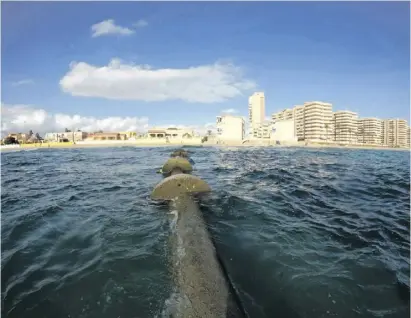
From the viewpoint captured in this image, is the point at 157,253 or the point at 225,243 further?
the point at 225,243

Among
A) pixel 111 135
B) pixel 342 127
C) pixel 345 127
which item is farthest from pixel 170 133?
pixel 345 127

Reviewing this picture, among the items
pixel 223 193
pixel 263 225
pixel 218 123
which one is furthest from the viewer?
pixel 218 123

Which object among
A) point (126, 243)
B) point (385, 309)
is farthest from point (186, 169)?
point (385, 309)

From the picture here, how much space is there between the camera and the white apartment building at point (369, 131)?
17588 cm

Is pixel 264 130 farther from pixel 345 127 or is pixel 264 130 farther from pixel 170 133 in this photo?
pixel 170 133

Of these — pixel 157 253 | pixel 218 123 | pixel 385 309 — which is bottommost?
pixel 385 309

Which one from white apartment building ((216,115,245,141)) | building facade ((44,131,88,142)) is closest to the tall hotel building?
white apartment building ((216,115,245,141))

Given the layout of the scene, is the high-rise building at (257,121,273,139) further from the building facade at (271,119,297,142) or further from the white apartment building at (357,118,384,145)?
the white apartment building at (357,118,384,145)

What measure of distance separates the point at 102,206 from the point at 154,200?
1.88 meters

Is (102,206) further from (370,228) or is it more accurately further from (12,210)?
(370,228)

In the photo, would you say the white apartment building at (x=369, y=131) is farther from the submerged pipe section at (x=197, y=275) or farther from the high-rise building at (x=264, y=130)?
the submerged pipe section at (x=197, y=275)

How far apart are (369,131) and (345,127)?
74.4 ft

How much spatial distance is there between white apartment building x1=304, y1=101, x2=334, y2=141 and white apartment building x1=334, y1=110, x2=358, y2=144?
5.88m

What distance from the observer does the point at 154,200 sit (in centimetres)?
982
